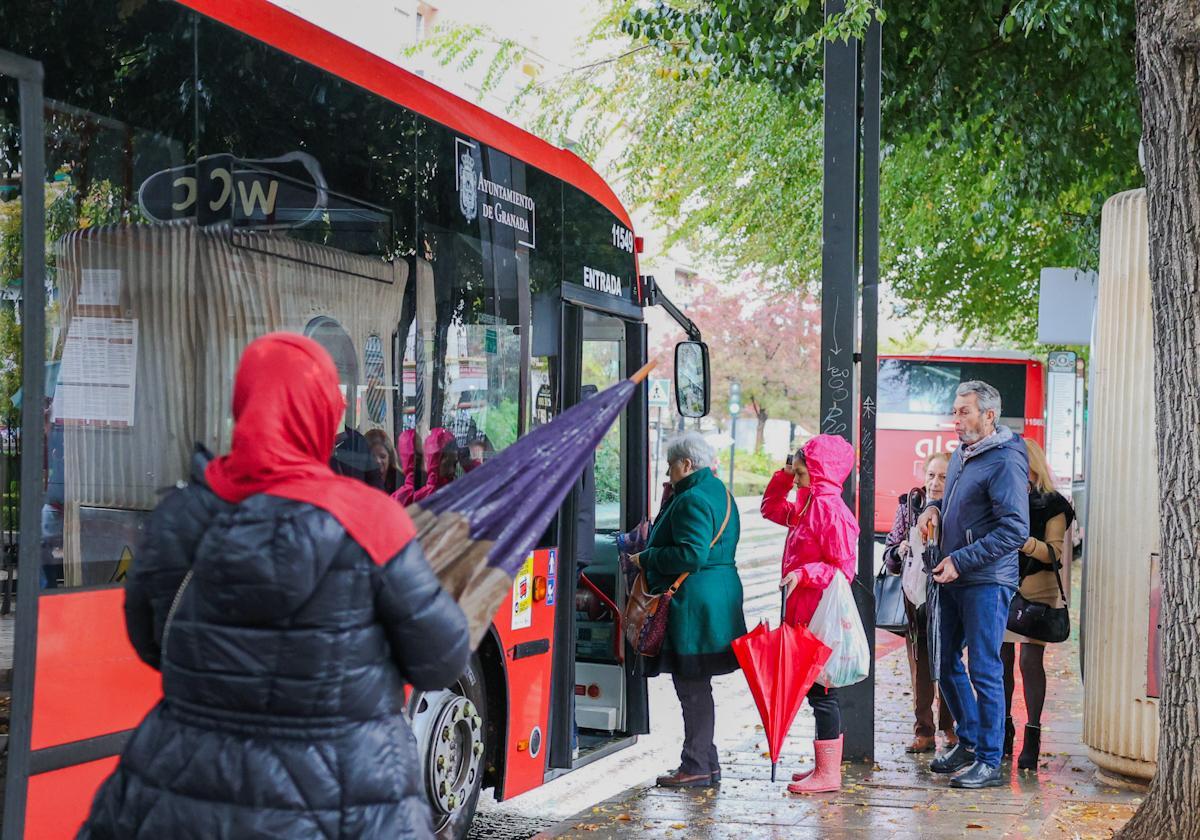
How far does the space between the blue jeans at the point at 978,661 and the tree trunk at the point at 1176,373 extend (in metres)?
1.77

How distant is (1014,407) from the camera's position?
2541 cm

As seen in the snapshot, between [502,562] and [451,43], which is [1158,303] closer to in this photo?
[502,562]

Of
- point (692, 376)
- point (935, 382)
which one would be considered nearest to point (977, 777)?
point (692, 376)

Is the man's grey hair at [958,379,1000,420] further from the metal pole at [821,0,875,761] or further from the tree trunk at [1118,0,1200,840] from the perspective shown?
the tree trunk at [1118,0,1200,840]

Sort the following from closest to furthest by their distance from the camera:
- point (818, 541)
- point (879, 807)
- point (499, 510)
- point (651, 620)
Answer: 1. point (499, 510)
2. point (879, 807)
3. point (818, 541)
4. point (651, 620)

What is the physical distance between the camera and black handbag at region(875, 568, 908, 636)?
8359 millimetres

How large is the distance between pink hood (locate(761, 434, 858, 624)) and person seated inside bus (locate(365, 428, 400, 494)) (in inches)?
89.2

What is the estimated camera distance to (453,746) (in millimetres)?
5871

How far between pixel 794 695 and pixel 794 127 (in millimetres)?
10348

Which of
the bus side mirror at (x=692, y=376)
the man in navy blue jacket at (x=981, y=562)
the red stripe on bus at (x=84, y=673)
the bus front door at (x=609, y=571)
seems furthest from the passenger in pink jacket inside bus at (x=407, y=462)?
the man in navy blue jacket at (x=981, y=562)

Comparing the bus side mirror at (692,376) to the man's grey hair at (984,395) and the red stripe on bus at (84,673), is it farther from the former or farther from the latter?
the red stripe on bus at (84,673)

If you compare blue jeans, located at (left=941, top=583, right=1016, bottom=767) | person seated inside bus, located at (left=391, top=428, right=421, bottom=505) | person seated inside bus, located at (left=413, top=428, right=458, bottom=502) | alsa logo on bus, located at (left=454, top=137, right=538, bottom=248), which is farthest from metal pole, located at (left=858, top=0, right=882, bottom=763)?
person seated inside bus, located at (left=391, top=428, right=421, bottom=505)

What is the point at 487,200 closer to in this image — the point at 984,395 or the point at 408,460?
the point at 408,460

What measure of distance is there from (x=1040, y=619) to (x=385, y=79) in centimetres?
457
